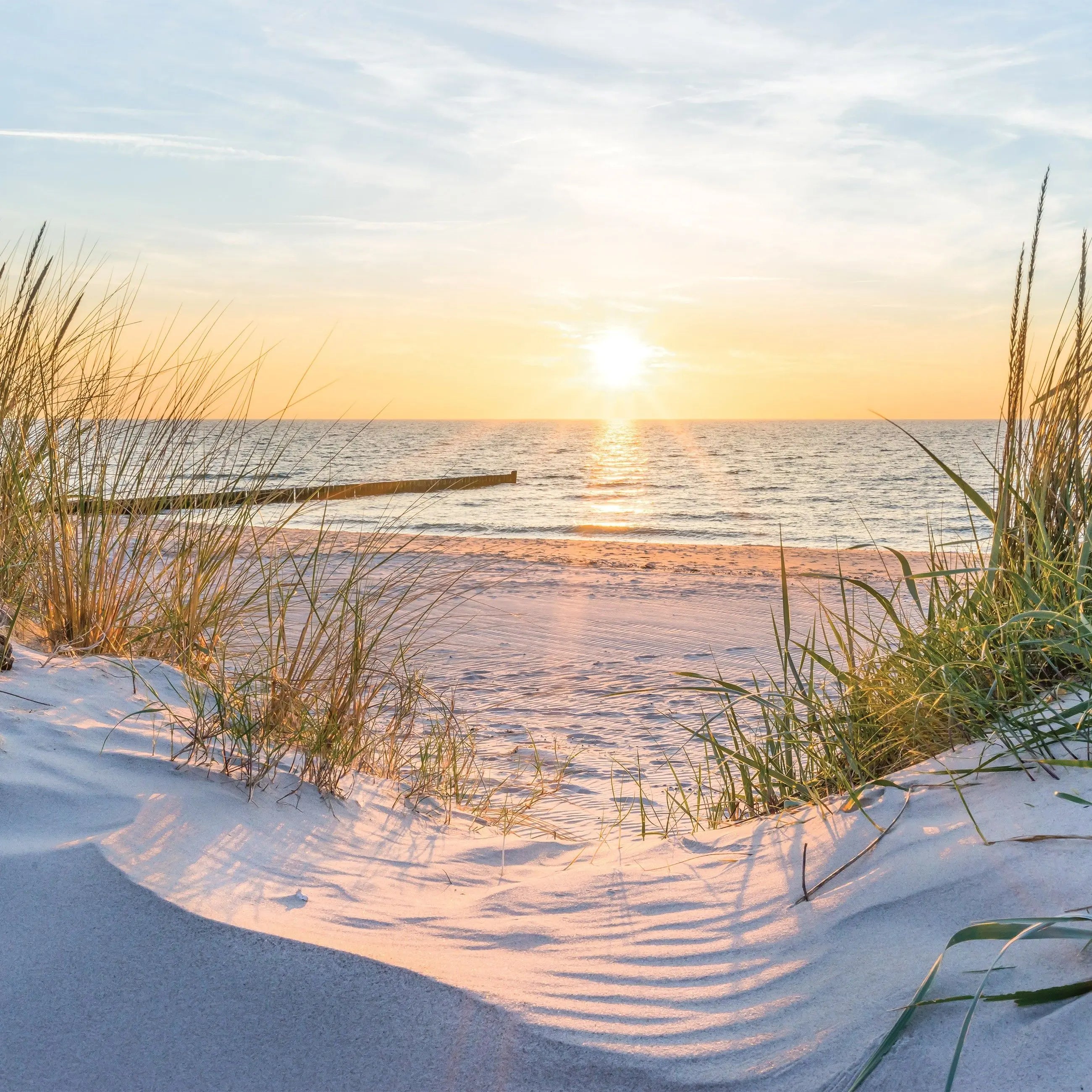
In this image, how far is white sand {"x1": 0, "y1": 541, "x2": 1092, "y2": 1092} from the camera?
1.28 meters

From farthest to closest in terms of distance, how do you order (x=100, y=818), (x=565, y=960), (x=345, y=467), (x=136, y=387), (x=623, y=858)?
(x=345, y=467) < (x=136, y=387) < (x=623, y=858) < (x=100, y=818) < (x=565, y=960)

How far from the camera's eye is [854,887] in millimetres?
1635

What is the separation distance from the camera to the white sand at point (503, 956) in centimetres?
128

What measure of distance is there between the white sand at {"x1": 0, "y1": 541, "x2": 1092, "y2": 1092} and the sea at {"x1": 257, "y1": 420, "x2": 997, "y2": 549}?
78 centimetres

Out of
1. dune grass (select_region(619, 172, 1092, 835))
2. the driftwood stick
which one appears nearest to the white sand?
the driftwood stick

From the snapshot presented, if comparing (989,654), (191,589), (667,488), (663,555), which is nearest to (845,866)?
(989,654)

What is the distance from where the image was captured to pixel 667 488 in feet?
95.1

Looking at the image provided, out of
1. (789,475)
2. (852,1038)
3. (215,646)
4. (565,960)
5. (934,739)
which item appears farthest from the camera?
(789,475)

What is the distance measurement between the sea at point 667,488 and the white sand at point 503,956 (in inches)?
30.7

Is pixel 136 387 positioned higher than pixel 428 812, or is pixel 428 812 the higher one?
pixel 136 387

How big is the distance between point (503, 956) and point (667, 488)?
27.8 meters

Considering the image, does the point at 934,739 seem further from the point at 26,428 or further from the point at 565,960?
the point at 26,428

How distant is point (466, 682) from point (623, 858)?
312cm

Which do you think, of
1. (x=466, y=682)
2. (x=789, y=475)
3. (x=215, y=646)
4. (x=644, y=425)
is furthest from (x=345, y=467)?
(x=644, y=425)
